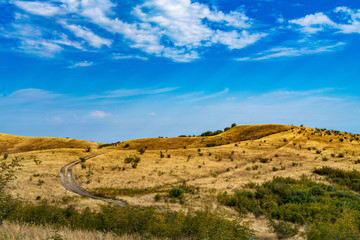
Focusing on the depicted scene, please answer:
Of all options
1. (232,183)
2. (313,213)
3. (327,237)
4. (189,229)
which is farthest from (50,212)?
(232,183)

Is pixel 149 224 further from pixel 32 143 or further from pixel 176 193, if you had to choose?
pixel 32 143

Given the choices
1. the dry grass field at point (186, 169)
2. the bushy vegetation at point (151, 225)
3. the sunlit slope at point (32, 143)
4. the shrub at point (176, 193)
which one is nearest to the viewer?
the bushy vegetation at point (151, 225)

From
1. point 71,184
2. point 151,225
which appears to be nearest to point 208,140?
point 71,184

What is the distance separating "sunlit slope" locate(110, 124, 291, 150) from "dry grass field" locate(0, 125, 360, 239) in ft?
6.87

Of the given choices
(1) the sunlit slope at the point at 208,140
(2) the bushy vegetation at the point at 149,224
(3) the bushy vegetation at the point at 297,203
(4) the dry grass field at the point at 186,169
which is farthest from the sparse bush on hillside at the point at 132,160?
(2) the bushy vegetation at the point at 149,224

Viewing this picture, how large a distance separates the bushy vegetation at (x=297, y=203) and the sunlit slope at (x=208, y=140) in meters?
29.8

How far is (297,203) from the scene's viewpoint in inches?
755

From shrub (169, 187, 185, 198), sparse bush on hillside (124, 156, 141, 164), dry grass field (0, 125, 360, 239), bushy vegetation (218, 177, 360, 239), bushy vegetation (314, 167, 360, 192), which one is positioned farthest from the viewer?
sparse bush on hillside (124, 156, 141, 164)

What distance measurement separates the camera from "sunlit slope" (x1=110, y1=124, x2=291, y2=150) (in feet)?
174

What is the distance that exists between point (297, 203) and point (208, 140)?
120 feet

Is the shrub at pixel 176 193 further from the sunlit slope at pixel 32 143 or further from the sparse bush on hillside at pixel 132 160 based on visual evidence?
the sunlit slope at pixel 32 143

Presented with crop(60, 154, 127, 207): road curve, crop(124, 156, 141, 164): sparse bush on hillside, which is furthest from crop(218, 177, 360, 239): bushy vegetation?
crop(124, 156, 141, 164): sparse bush on hillside

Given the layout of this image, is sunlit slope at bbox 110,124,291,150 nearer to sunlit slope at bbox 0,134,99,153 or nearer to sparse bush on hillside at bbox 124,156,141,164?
sparse bush on hillside at bbox 124,156,141,164

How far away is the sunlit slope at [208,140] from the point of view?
174 ft
